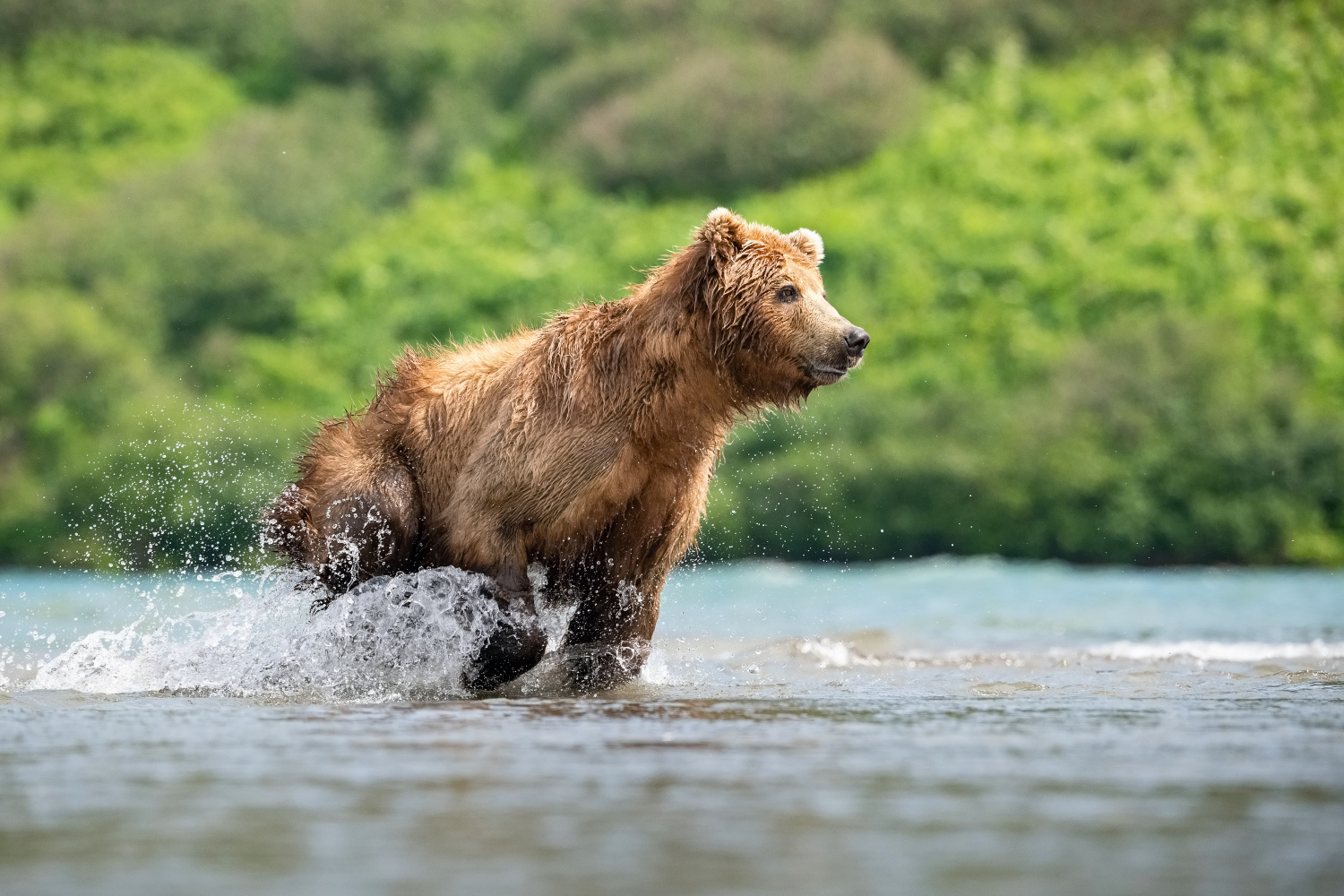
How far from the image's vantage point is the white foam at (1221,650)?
9.88 metres

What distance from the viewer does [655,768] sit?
5.52 m

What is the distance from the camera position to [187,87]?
3006 centimetres

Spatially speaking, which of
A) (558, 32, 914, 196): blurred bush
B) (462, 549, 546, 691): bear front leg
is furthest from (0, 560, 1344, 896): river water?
(558, 32, 914, 196): blurred bush

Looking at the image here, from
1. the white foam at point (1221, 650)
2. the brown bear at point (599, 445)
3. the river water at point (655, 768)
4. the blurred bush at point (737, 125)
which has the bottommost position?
the river water at point (655, 768)

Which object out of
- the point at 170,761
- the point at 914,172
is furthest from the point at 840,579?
the point at 170,761

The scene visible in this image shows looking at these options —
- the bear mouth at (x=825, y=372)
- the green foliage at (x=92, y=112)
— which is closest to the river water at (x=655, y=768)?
the bear mouth at (x=825, y=372)

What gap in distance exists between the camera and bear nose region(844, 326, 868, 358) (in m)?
7.31

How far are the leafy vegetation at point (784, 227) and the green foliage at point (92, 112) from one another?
89 millimetres

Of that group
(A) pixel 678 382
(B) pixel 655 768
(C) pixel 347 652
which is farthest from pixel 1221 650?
(B) pixel 655 768

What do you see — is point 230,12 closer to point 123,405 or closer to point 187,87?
point 187,87

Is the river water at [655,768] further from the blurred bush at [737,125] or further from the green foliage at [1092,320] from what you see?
the blurred bush at [737,125]

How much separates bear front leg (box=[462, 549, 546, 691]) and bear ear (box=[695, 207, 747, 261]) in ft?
4.74

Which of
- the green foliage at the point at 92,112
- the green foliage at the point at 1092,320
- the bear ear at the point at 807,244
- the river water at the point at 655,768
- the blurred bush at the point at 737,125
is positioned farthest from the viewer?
the green foliage at the point at 92,112

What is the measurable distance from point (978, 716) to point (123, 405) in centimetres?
1743
